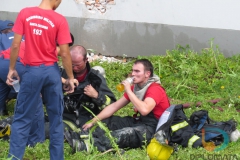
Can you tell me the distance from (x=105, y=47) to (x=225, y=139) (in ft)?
14.8

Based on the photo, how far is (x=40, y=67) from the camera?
15.6ft

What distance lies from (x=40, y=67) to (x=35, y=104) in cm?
38

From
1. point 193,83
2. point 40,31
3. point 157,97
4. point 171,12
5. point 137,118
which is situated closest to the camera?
point 40,31

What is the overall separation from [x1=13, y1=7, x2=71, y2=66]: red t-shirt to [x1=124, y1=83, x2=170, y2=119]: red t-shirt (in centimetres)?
139

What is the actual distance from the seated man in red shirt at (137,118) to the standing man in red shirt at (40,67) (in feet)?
2.05

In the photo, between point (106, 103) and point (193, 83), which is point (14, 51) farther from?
point (193, 83)

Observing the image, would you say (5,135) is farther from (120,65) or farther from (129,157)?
(120,65)

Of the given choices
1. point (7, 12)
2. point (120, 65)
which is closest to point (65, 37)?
point (120, 65)

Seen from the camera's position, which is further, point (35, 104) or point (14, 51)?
point (35, 104)

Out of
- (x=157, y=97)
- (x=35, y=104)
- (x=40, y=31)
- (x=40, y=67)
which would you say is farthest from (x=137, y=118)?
(x=40, y=31)

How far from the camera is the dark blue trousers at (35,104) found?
4758 mm

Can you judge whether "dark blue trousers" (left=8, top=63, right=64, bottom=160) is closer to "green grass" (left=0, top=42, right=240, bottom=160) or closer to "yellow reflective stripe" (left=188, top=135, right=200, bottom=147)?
"green grass" (left=0, top=42, right=240, bottom=160)

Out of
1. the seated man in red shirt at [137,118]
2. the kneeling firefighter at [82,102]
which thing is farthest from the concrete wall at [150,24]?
the seated man in red shirt at [137,118]

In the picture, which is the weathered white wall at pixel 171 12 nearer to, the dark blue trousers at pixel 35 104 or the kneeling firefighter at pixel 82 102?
the kneeling firefighter at pixel 82 102
